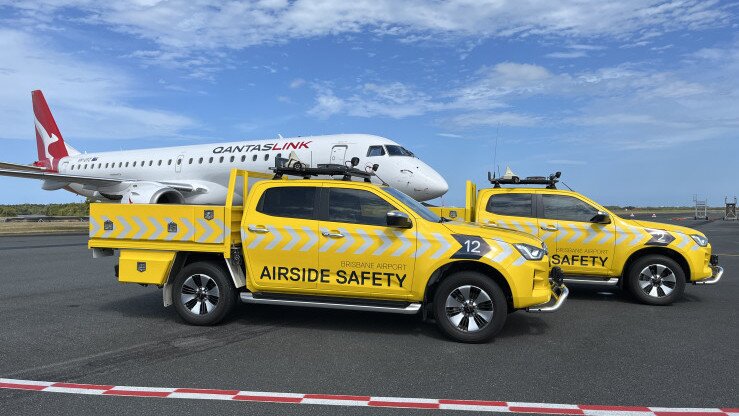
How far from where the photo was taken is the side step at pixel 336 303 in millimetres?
6141

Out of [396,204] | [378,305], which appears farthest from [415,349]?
[396,204]

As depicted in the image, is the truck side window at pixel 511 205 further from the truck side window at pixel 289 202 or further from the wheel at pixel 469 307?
the truck side window at pixel 289 202

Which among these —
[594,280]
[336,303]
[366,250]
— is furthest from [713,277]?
[336,303]

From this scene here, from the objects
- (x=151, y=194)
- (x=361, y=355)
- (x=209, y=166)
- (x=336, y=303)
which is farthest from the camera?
(x=209, y=166)

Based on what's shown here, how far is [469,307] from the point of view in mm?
6020

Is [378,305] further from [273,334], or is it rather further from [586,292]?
[586,292]

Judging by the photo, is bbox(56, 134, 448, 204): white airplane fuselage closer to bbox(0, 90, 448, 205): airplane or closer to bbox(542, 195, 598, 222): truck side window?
bbox(0, 90, 448, 205): airplane

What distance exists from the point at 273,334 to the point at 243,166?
533 inches

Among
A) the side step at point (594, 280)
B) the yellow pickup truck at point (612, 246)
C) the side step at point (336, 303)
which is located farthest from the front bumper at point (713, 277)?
the side step at point (336, 303)

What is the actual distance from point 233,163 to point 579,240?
13981 millimetres

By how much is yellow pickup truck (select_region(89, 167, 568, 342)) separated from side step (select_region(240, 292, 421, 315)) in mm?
13

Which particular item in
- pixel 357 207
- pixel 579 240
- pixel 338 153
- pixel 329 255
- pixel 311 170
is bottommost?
pixel 329 255

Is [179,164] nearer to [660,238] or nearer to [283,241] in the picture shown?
[283,241]

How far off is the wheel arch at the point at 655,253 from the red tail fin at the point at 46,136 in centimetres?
3000
